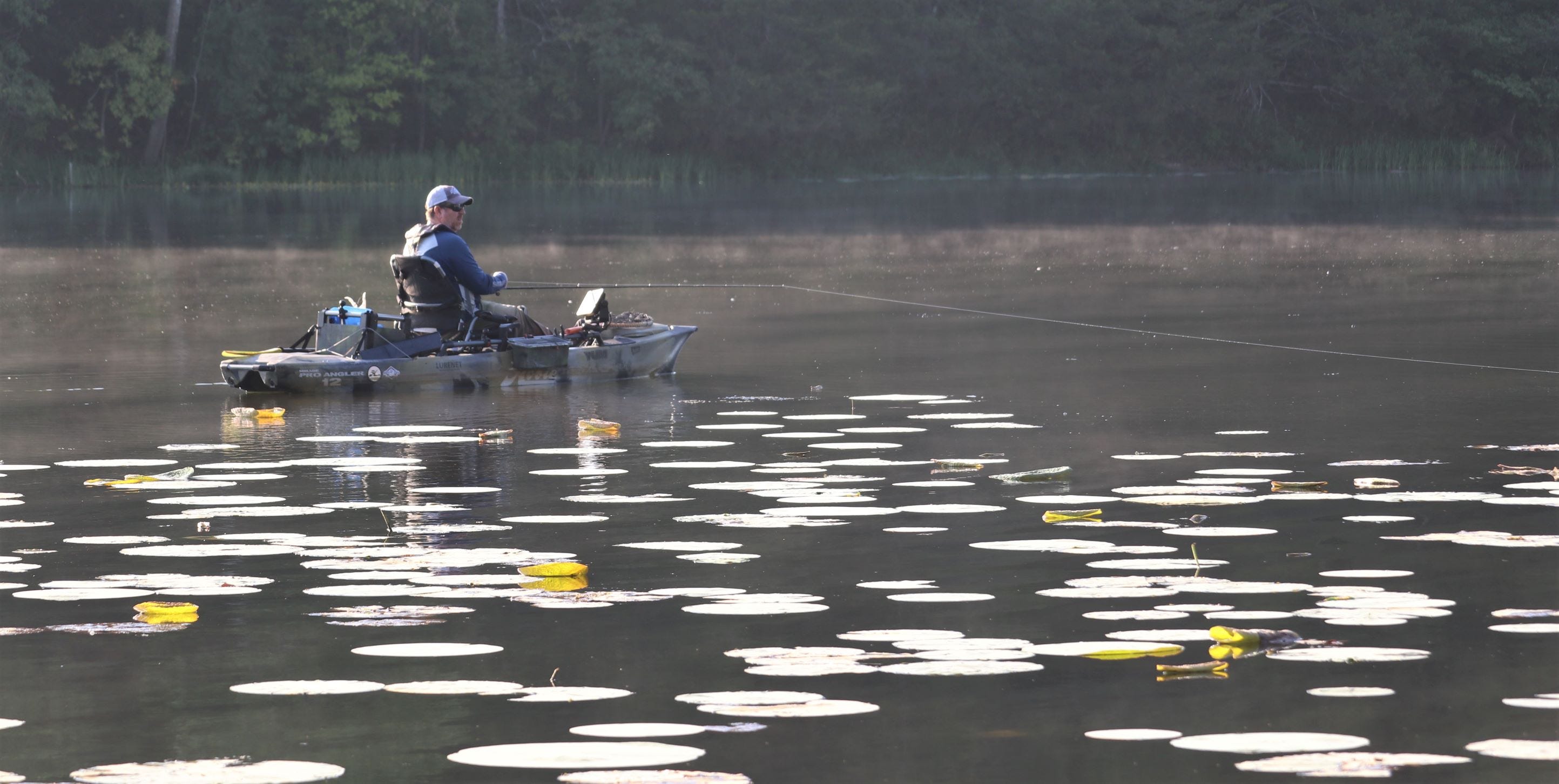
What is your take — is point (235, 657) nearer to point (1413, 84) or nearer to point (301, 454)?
point (301, 454)

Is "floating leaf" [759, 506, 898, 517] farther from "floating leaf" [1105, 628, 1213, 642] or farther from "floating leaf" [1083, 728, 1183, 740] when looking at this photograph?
"floating leaf" [1083, 728, 1183, 740]

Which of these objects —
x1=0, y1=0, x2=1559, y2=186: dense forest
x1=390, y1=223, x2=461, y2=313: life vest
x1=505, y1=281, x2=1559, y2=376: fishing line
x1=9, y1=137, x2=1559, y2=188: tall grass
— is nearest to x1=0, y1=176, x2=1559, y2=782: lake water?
x1=505, y1=281, x2=1559, y2=376: fishing line

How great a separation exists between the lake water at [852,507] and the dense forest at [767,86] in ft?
144

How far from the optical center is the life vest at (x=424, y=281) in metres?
15.3

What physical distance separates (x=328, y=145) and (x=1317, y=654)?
67.8 meters

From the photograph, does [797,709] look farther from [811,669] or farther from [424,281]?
[424,281]

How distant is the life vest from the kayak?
217 mm

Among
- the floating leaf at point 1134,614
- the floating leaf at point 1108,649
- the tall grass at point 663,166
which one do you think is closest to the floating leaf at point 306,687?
the floating leaf at point 1108,649

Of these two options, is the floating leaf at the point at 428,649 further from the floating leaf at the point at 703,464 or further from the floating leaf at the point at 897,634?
the floating leaf at the point at 703,464

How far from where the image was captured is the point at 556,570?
27.1 feet

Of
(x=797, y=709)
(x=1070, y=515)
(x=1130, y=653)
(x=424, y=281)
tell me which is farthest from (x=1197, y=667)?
(x=424, y=281)

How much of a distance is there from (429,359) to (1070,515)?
21.4 ft

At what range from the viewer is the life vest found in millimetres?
15328

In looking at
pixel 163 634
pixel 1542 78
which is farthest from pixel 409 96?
pixel 163 634
